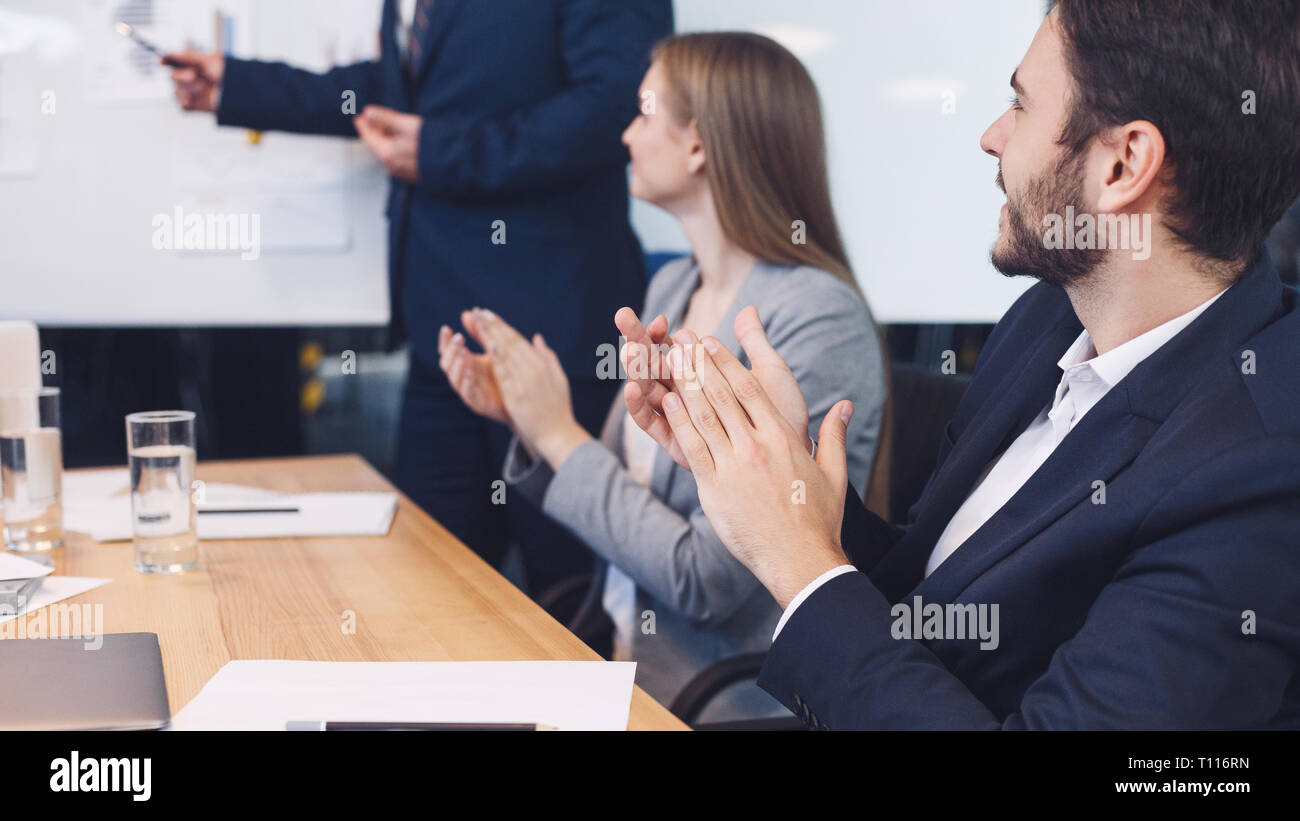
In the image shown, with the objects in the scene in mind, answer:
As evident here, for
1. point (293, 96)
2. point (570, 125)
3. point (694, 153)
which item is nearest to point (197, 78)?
point (293, 96)

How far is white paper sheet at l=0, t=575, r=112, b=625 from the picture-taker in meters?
1.02

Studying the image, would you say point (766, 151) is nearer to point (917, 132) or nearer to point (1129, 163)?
point (917, 132)

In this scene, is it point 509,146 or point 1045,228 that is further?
point 509,146

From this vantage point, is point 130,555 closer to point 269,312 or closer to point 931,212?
point 269,312

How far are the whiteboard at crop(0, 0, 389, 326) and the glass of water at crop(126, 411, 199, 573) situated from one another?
127cm

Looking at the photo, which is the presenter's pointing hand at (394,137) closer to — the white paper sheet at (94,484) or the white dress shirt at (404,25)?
the white dress shirt at (404,25)

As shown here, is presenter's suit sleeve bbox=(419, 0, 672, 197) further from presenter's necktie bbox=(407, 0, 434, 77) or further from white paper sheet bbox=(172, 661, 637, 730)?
white paper sheet bbox=(172, 661, 637, 730)

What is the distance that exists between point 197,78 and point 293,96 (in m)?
0.19

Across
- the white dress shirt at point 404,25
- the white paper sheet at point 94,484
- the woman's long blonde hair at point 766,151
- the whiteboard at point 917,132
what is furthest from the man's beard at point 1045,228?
the white dress shirt at point 404,25

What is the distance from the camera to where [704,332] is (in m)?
1.62

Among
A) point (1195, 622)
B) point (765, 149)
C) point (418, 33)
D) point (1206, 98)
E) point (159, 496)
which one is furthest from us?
point (418, 33)

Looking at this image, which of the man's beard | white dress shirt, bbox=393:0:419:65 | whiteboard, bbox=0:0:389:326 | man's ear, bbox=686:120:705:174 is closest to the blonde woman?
man's ear, bbox=686:120:705:174

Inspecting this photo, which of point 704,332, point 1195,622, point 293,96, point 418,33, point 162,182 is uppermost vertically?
point 418,33
